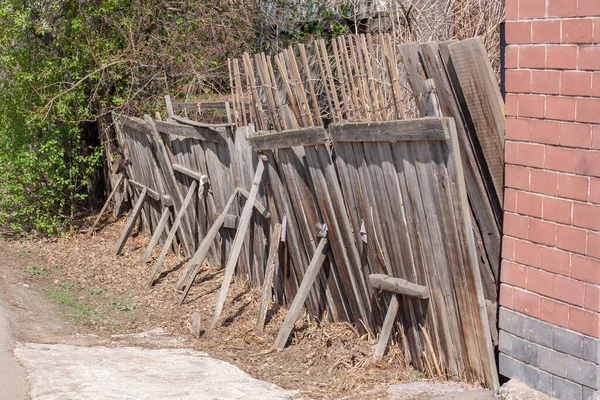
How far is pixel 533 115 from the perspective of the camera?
4332mm

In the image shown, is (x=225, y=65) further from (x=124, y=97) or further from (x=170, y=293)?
(x=170, y=293)

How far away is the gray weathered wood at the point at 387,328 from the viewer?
5652mm

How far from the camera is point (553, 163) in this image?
166 inches

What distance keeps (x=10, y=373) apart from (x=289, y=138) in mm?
2975

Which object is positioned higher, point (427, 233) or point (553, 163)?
point (553, 163)

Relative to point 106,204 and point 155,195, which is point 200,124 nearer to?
point 155,195

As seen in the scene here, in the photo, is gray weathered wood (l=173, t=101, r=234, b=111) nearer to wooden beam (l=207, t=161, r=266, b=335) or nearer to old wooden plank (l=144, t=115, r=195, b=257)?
old wooden plank (l=144, t=115, r=195, b=257)

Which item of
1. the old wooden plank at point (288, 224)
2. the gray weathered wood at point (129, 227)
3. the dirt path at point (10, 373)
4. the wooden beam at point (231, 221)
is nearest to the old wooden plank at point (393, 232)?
the old wooden plank at point (288, 224)

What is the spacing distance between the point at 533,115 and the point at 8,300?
21.3 ft

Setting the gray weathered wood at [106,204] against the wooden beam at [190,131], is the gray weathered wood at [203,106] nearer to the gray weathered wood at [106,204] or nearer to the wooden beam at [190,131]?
the wooden beam at [190,131]

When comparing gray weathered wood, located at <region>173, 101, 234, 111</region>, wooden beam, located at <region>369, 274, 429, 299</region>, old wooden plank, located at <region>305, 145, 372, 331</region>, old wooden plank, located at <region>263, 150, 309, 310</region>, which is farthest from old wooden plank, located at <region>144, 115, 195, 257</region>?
wooden beam, located at <region>369, 274, 429, 299</region>

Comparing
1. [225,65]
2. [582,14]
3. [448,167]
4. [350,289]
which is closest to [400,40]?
[225,65]

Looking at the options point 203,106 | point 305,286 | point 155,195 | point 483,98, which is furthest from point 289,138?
point 155,195

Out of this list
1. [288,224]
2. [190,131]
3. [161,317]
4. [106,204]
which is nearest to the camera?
[288,224]
